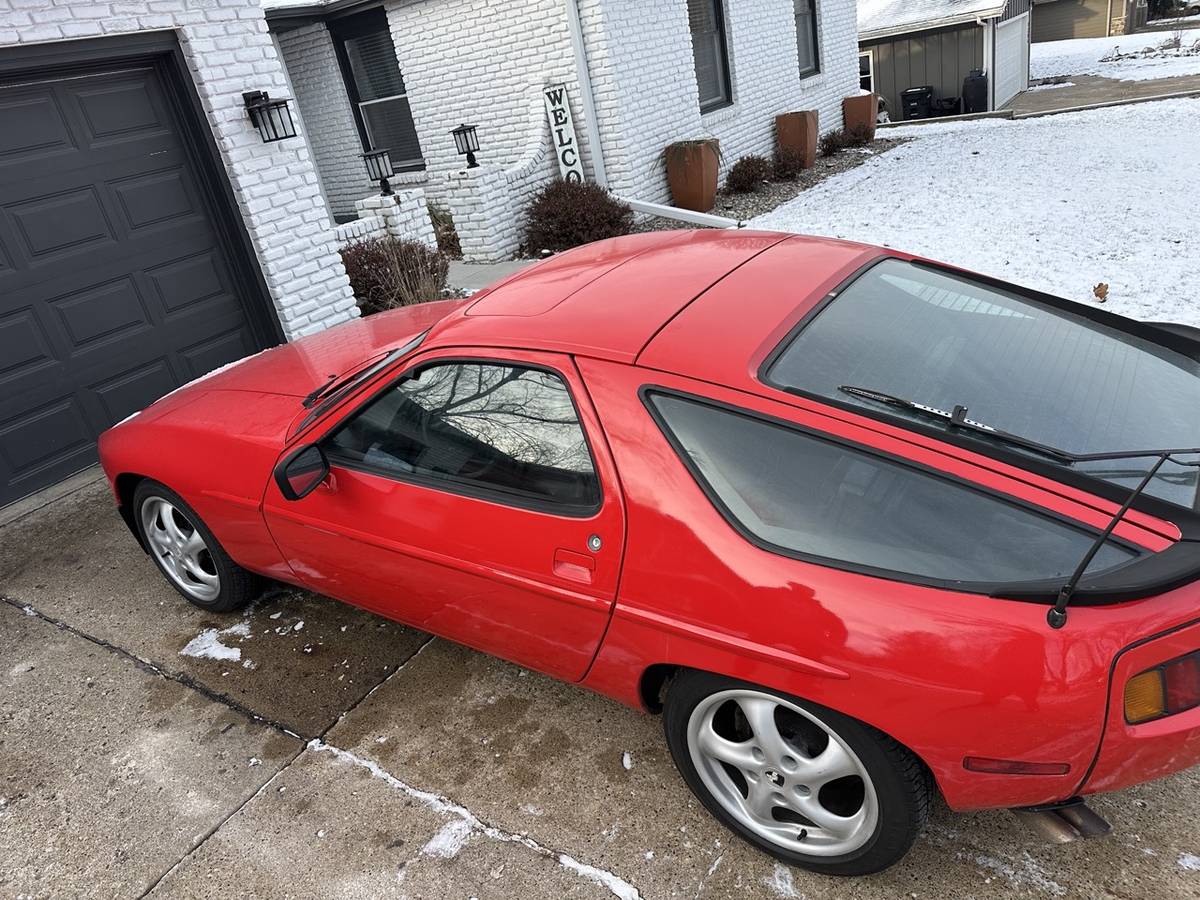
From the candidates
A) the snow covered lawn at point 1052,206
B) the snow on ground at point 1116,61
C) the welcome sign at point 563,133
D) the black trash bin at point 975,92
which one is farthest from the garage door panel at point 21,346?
the snow on ground at point 1116,61

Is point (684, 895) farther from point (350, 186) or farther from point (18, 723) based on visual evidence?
point (350, 186)

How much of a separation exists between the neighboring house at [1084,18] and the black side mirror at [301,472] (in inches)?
1496

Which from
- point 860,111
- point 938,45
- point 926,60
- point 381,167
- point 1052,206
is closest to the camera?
point 1052,206

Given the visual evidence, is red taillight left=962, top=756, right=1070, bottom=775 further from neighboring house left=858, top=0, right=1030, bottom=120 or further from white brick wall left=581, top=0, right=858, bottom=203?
neighboring house left=858, top=0, right=1030, bottom=120

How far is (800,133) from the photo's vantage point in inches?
485

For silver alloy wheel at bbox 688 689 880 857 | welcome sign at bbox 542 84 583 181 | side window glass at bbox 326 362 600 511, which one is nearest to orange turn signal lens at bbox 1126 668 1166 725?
silver alloy wheel at bbox 688 689 880 857

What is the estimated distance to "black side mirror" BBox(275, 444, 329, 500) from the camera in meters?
2.68

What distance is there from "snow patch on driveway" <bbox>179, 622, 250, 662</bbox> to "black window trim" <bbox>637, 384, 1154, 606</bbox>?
2361mm

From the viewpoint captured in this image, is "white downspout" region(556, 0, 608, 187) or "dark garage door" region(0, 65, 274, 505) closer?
"dark garage door" region(0, 65, 274, 505)

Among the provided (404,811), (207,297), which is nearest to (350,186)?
(207,297)

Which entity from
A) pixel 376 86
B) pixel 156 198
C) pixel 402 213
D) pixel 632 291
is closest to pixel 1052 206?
pixel 402 213

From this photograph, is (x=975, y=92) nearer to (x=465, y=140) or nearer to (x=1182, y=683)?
(x=465, y=140)

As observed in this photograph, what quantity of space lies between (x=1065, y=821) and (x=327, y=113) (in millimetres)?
12797

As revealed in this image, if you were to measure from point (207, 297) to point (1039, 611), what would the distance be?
6058 millimetres
